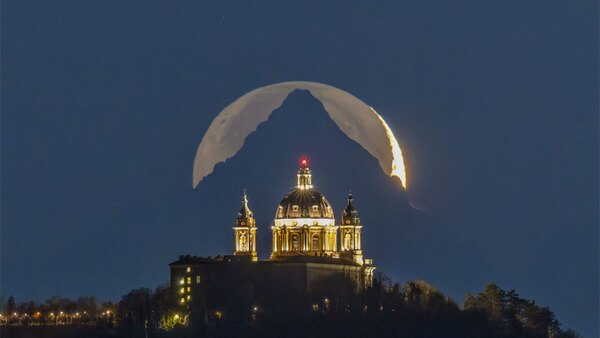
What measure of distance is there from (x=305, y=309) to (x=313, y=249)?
66.2ft

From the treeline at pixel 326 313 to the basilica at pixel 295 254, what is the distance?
1.33 m

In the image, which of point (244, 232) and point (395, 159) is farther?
point (244, 232)

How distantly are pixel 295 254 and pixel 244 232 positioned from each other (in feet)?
11.1

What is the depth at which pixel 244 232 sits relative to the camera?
175375 millimetres

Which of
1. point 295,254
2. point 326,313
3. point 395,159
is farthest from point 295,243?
point 395,159

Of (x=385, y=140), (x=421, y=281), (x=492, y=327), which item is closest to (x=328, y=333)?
(x=492, y=327)

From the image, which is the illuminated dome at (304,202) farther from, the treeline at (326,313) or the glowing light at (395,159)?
the glowing light at (395,159)

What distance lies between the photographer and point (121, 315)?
6299 inches

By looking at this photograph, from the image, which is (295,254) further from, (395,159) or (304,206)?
(395,159)

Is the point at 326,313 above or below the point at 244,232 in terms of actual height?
below

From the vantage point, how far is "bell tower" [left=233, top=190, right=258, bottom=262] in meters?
175

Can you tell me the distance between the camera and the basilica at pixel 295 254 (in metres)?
171

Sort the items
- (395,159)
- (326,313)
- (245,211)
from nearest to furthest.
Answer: (395,159), (326,313), (245,211)

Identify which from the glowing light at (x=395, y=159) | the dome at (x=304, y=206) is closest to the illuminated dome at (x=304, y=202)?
→ the dome at (x=304, y=206)
